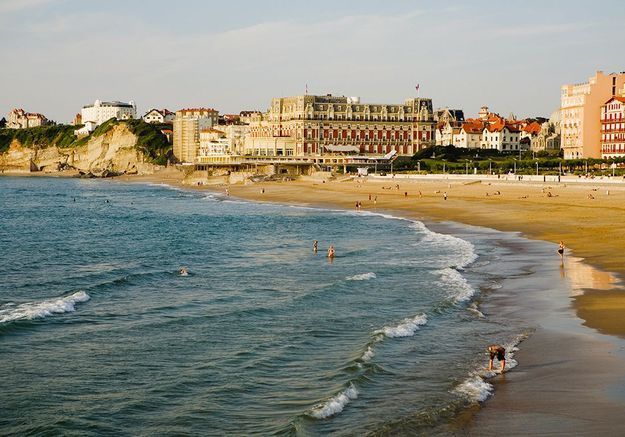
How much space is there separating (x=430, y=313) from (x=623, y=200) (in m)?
42.8

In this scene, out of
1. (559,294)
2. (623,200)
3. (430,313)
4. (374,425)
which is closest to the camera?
(374,425)

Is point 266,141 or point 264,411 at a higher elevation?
point 266,141

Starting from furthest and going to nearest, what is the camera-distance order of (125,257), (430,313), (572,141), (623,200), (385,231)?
(572,141), (623,200), (385,231), (125,257), (430,313)

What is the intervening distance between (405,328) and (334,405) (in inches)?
306

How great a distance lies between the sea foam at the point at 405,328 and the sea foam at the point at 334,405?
5806 mm

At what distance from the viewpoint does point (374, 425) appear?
16438 millimetres

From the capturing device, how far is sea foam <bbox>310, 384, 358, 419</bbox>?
56.5 ft

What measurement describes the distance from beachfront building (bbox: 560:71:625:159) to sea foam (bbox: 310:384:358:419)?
11801cm

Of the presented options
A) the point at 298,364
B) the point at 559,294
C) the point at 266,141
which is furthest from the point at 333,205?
the point at 266,141

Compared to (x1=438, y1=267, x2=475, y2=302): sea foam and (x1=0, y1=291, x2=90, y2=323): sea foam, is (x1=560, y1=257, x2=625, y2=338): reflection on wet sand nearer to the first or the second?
(x1=438, y1=267, x2=475, y2=302): sea foam

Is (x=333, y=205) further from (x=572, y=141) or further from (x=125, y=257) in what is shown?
(x=572, y=141)

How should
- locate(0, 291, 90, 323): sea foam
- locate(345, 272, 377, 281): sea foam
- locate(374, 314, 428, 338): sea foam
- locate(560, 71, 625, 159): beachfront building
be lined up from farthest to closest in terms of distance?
locate(560, 71, 625, 159): beachfront building < locate(345, 272, 377, 281): sea foam < locate(0, 291, 90, 323): sea foam < locate(374, 314, 428, 338): sea foam

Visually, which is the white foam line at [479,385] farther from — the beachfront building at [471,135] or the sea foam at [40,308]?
the beachfront building at [471,135]

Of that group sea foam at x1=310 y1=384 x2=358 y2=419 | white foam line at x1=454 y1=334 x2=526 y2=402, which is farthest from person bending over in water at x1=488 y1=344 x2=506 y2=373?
sea foam at x1=310 y1=384 x2=358 y2=419
